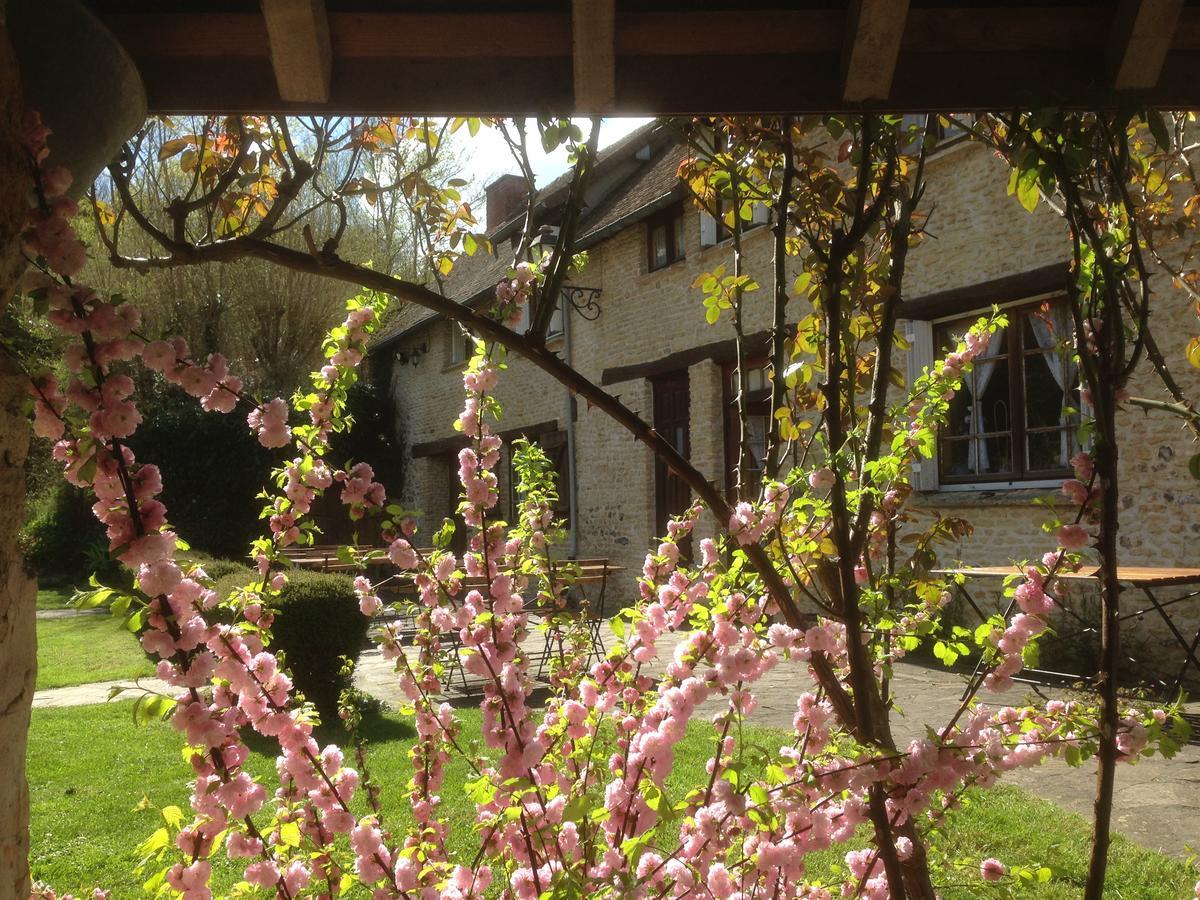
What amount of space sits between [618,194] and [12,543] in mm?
14326

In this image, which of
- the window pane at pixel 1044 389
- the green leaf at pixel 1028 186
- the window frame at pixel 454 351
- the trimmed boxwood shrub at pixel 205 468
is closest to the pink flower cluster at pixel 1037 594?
the green leaf at pixel 1028 186

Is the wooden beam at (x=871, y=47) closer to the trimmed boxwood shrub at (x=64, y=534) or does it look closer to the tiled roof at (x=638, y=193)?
the tiled roof at (x=638, y=193)

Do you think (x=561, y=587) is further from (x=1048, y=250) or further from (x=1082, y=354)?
(x=1048, y=250)

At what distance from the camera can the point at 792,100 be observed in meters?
1.85

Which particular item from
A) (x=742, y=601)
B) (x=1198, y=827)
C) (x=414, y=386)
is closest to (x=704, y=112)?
(x=742, y=601)

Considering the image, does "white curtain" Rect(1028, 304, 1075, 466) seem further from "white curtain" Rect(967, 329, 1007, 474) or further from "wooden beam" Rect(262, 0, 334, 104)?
"wooden beam" Rect(262, 0, 334, 104)

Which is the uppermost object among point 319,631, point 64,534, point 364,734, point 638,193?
point 638,193

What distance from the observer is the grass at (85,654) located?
9367 millimetres

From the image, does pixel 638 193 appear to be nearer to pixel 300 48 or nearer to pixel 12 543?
pixel 300 48

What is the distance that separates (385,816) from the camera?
4.68 metres

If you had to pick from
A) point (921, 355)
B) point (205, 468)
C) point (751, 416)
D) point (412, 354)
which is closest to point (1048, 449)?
point (921, 355)

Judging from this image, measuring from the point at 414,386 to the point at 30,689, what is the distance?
19.5 metres

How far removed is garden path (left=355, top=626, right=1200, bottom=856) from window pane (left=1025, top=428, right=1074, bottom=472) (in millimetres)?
1935

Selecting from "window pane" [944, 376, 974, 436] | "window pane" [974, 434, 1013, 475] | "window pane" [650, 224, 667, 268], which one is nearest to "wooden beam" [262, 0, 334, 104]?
"window pane" [974, 434, 1013, 475]
